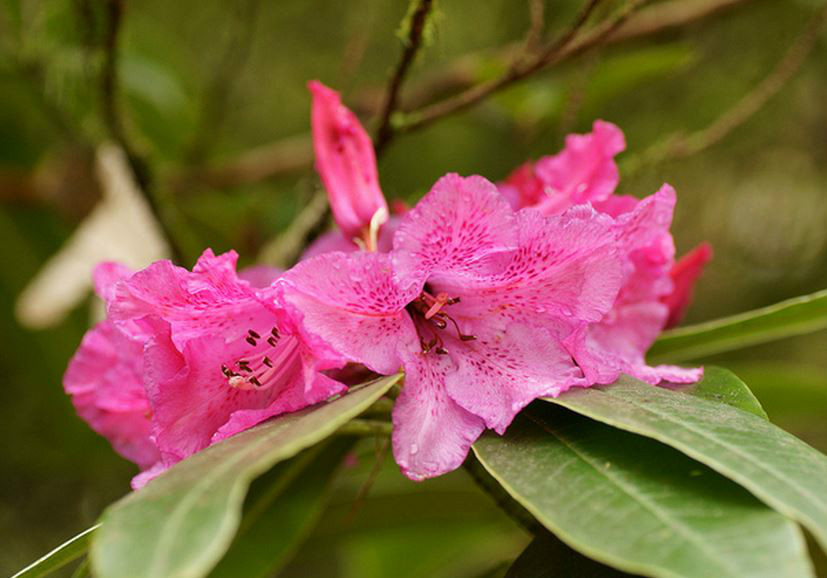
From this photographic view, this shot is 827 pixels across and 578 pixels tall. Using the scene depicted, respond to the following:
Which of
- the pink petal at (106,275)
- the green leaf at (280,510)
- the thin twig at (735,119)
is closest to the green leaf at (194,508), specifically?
the pink petal at (106,275)

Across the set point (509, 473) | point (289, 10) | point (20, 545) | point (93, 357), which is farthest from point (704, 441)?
point (20, 545)

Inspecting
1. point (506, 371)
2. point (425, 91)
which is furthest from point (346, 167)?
point (425, 91)

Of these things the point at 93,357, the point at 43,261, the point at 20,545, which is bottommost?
the point at 20,545

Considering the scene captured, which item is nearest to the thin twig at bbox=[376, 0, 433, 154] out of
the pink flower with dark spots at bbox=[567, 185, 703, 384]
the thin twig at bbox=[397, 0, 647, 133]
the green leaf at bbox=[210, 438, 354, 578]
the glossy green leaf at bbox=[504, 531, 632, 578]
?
the thin twig at bbox=[397, 0, 647, 133]

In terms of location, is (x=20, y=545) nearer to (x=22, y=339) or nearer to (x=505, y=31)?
(x=22, y=339)

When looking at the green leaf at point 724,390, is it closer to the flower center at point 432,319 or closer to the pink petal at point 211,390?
the flower center at point 432,319
